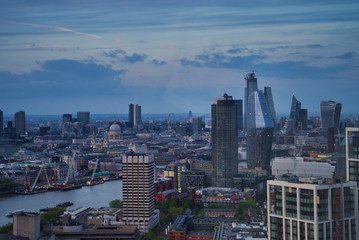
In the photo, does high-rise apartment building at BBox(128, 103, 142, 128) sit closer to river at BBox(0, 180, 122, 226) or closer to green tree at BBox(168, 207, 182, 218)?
river at BBox(0, 180, 122, 226)

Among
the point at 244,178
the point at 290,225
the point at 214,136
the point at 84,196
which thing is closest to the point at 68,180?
the point at 84,196

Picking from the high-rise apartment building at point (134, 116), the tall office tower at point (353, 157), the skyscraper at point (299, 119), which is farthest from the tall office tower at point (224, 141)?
the high-rise apartment building at point (134, 116)

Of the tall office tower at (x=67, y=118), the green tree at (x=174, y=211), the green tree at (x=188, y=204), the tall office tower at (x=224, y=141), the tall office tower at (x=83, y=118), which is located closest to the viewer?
the green tree at (x=174, y=211)

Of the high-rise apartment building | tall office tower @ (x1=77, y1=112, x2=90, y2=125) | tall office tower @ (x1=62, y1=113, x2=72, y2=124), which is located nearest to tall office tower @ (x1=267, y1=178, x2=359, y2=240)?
the high-rise apartment building

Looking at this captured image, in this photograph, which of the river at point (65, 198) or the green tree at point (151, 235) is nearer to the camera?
the green tree at point (151, 235)

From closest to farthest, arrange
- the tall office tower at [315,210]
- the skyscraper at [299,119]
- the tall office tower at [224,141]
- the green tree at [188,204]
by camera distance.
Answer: the tall office tower at [315,210] < the green tree at [188,204] < the skyscraper at [299,119] < the tall office tower at [224,141]

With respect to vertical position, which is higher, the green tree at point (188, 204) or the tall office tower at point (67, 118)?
the tall office tower at point (67, 118)

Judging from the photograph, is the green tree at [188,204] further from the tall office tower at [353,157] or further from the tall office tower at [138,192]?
the tall office tower at [353,157]
